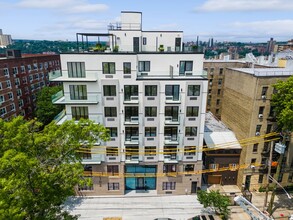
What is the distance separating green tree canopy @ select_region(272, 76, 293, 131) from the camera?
26594mm

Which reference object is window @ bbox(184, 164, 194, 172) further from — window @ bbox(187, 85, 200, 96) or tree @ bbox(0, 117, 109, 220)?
tree @ bbox(0, 117, 109, 220)

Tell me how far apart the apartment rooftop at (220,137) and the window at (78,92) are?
21852 mm

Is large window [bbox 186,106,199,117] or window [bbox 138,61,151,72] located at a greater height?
window [bbox 138,61,151,72]

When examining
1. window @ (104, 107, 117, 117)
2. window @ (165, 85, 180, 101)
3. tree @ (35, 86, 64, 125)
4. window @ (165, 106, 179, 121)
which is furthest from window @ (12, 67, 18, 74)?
window @ (165, 106, 179, 121)

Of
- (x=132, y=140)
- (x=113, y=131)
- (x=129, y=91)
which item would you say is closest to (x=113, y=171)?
(x=132, y=140)

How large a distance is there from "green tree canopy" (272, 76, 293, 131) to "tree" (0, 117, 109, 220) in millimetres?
22585

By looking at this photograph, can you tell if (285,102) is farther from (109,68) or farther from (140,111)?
(109,68)

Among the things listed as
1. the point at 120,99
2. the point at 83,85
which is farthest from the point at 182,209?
the point at 83,85

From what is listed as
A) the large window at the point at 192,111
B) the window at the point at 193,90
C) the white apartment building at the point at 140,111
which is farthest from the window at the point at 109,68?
the large window at the point at 192,111

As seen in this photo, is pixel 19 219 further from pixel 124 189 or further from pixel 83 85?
pixel 124 189

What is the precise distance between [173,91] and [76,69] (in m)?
13.7

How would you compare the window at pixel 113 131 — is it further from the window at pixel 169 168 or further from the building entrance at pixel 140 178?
the window at pixel 169 168

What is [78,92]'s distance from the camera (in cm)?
2947

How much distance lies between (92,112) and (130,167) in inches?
415
